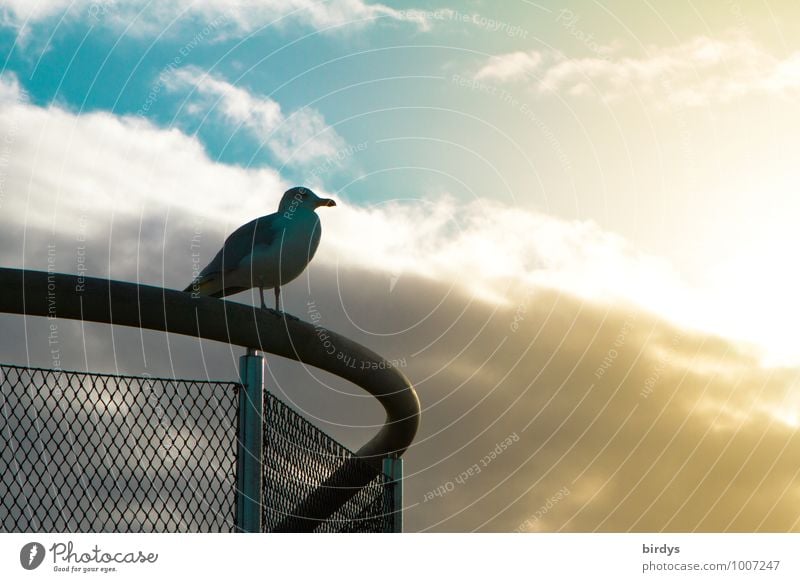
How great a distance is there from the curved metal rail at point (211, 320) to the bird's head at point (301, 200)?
104 inches

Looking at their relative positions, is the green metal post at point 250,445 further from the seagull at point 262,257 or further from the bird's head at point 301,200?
the bird's head at point 301,200

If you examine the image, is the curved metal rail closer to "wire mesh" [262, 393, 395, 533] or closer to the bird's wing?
"wire mesh" [262, 393, 395, 533]

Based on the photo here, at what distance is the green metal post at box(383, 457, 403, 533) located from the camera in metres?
8.44

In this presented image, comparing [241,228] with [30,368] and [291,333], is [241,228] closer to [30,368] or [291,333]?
[291,333]

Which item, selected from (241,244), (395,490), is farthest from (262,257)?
(395,490)

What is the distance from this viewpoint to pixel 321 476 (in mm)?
7480

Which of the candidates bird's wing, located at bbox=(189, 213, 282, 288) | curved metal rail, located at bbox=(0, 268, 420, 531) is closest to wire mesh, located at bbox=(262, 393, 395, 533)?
curved metal rail, located at bbox=(0, 268, 420, 531)

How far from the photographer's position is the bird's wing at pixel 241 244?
9430mm

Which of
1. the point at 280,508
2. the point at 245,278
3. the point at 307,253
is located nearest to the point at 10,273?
the point at 280,508

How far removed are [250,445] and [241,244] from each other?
352 centimetres

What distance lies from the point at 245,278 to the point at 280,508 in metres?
3.14

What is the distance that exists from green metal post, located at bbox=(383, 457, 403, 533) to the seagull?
6.13 ft

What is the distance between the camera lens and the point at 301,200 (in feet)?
33.9
